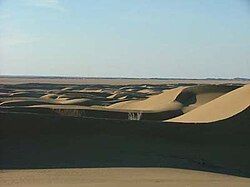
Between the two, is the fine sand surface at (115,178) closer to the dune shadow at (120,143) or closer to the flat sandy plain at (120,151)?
the flat sandy plain at (120,151)

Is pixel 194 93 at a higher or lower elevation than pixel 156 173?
higher

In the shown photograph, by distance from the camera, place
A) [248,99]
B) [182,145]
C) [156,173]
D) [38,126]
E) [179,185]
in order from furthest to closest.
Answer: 1. [248,99]
2. [182,145]
3. [38,126]
4. [156,173]
5. [179,185]

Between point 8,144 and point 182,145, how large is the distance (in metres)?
4.59

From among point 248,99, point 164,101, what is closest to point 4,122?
point 248,99

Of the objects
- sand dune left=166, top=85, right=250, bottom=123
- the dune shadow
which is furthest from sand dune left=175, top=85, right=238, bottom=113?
the dune shadow

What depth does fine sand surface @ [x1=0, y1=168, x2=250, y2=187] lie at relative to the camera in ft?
27.6

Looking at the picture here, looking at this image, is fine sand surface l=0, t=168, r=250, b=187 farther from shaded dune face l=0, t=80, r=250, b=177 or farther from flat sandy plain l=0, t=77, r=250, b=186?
shaded dune face l=0, t=80, r=250, b=177

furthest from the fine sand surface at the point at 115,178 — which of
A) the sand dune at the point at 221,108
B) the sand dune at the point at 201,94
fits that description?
the sand dune at the point at 201,94

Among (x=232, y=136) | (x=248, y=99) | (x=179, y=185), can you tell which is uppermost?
(x=248, y=99)

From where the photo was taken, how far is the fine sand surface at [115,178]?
8414mm

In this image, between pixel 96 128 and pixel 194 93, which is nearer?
pixel 96 128

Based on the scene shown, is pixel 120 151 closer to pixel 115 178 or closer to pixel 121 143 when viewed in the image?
pixel 121 143

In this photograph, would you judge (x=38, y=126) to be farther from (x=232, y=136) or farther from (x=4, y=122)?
(x=232, y=136)

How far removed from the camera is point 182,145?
43.8 feet
